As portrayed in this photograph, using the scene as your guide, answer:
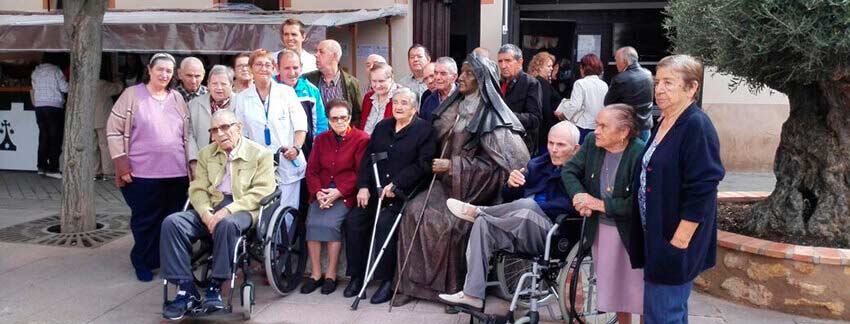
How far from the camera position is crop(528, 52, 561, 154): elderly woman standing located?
23.8 feet

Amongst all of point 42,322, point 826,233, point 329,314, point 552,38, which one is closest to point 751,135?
point 552,38

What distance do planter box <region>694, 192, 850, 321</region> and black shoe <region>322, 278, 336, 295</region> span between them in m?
2.59

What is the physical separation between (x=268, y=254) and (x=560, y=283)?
1.83 meters

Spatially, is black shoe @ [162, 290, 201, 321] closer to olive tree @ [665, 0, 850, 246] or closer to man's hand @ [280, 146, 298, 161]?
man's hand @ [280, 146, 298, 161]

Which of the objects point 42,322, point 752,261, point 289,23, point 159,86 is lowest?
point 42,322

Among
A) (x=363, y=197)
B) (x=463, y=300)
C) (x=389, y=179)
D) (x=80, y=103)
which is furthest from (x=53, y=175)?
(x=463, y=300)

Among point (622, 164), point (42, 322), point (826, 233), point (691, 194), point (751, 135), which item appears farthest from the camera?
point (751, 135)

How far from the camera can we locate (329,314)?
5215 millimetres

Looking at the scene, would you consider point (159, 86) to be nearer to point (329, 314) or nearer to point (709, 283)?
point (329, 314)

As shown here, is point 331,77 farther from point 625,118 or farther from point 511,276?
point 625,118

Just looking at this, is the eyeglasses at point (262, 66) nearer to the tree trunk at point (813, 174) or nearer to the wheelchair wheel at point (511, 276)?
the wheelchair wheel at point (511, 276)

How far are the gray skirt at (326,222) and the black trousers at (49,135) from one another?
614 centimetres

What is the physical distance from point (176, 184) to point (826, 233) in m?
4.54

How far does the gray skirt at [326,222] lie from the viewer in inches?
222
